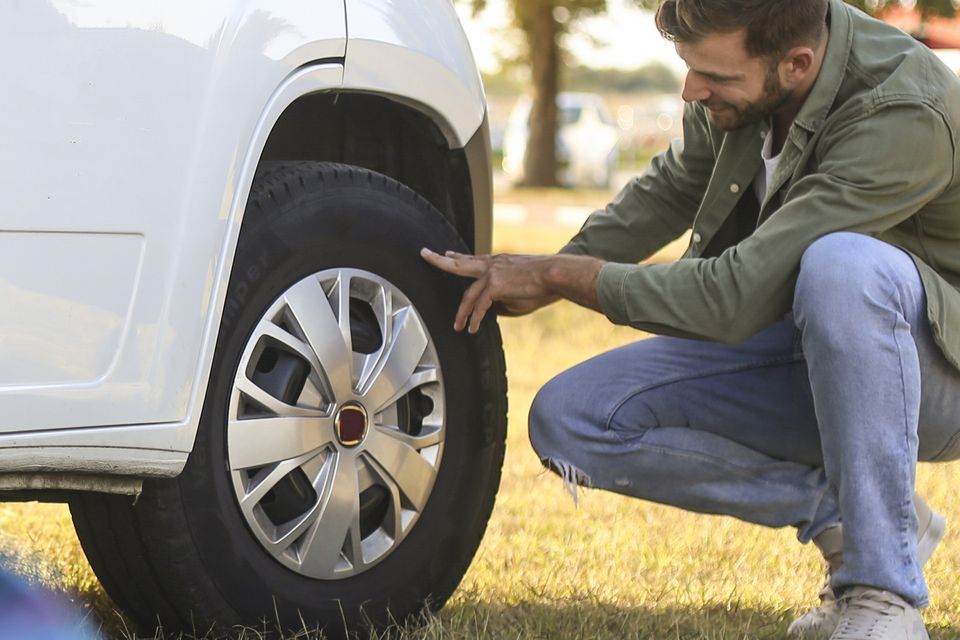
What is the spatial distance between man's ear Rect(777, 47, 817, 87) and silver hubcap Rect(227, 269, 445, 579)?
855 mm

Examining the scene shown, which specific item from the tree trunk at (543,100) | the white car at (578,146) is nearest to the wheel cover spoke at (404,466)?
the tree trunk at (543,100)

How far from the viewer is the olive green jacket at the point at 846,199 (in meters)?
2.44

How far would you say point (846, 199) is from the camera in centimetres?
244

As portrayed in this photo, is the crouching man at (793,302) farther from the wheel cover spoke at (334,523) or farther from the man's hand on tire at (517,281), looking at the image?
the wheel cover spoke at (334,523)

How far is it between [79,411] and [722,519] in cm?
220

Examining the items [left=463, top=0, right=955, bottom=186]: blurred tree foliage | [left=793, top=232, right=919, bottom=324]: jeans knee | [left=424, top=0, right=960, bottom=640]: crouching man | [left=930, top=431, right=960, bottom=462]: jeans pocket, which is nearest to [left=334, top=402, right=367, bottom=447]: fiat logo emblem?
[left=424, top=0, right=960, bottom=640]: crouching man

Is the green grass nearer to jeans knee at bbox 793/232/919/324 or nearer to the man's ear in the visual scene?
jeans knee at bbox 793/232/919/324

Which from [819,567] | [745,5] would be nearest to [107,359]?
[745,5]

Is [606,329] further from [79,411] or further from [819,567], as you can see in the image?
[79,411]

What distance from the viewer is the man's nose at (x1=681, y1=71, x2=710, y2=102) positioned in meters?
2.64

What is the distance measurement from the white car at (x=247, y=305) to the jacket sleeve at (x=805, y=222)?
0.37 meters

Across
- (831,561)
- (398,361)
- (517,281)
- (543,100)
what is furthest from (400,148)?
(543,100)

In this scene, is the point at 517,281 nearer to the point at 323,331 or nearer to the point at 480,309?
the point at 480,309

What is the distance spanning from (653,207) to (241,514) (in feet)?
4.24
